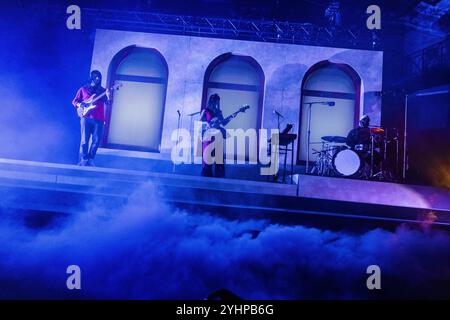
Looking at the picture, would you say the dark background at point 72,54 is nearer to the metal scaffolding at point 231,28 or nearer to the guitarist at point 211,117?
the metal scaffolding at point 231,28

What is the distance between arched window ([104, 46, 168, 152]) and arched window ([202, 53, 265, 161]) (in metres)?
0.86

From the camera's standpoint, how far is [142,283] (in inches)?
82.7

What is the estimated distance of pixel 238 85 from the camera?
5.69m

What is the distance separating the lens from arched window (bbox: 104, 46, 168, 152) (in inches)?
217

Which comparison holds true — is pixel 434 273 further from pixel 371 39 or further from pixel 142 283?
pixel 371 39

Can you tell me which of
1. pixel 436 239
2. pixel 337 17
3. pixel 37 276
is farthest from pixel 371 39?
pixel 37 276

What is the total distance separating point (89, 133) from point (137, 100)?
149cm

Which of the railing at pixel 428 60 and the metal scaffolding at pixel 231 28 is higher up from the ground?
the metal scaffolding at pixel 231 28

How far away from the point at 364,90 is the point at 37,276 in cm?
536

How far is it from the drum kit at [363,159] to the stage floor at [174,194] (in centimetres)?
103

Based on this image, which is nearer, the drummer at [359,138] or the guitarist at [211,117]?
the guitarist at [211,117]

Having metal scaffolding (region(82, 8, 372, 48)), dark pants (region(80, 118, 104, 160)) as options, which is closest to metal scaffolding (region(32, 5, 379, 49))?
metal scaffolding (region(82, 8, 372, 48))

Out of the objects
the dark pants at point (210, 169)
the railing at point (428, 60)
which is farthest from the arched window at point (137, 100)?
the railing at point (428, 60)

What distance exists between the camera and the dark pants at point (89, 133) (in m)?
4.27
